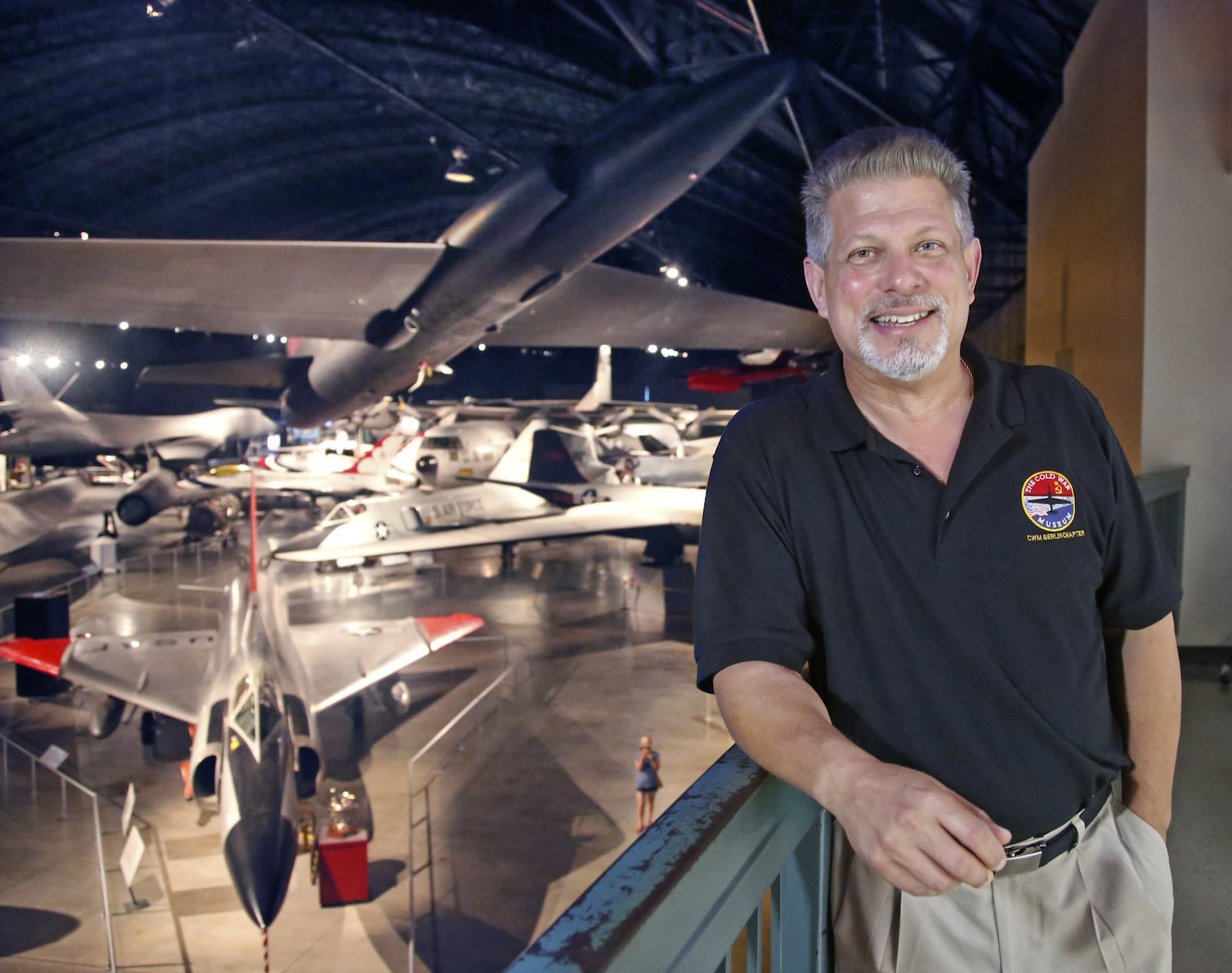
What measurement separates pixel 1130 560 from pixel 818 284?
758 millimetres

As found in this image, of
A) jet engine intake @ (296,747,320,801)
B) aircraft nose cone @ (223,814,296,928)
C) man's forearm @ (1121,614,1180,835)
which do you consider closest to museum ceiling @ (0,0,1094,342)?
jet engine intake @ (296,747,320,801)

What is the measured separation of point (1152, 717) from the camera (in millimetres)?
1688

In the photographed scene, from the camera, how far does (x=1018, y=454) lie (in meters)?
1.54

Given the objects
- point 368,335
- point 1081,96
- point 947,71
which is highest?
point 947,71

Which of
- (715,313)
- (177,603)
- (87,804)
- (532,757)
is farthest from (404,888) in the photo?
(177,603)

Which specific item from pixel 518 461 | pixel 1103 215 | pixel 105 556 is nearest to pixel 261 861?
pixel 1103 215

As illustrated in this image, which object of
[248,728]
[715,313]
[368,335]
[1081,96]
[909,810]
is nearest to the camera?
[909,810]

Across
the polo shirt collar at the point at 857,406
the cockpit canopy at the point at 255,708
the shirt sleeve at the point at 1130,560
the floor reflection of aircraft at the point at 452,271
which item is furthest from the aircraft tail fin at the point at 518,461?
the shirt sleeve at the point at 1130,560

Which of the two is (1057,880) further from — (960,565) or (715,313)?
(715,313)

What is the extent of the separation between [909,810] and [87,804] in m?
9.18

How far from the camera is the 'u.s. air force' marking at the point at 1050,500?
59.2 inches

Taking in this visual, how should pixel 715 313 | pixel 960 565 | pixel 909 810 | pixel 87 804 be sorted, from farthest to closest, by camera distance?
1. pixel 715 313
2. pixel 87 804
3. pixel 960 565
4. pixel 909 810

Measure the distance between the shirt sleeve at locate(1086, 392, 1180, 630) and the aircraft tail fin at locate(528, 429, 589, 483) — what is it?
621 inches

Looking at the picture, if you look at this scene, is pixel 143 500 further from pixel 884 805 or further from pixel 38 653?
pixel 884 805
